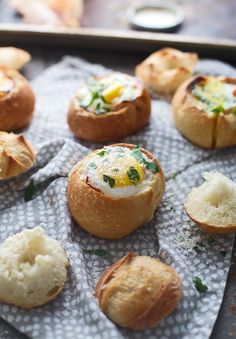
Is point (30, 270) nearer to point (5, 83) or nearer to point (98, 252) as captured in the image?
point (98, 252)

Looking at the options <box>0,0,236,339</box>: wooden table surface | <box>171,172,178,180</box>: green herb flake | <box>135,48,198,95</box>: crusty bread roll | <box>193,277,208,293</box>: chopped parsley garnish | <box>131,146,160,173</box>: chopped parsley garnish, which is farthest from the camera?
<box>0,0,236,339</box>: wooden table surface

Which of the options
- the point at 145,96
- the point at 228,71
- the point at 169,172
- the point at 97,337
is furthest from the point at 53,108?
the point at 97,337

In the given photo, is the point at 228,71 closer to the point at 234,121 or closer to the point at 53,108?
the point at 234,121

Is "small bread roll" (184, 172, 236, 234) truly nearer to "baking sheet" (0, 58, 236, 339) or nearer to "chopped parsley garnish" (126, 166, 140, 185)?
"baking sheet" (0, 58, 236, 339)

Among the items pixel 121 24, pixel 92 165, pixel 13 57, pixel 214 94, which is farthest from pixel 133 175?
pixel 121 24

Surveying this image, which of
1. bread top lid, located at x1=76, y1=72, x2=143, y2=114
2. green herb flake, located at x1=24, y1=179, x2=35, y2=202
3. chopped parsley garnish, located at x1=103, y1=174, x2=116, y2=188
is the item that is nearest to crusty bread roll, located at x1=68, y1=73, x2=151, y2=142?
bread top lid, located at x1=76, y1=72, x2=143, y2=114

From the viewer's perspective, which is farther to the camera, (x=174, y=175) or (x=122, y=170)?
(x=174, y=175)
